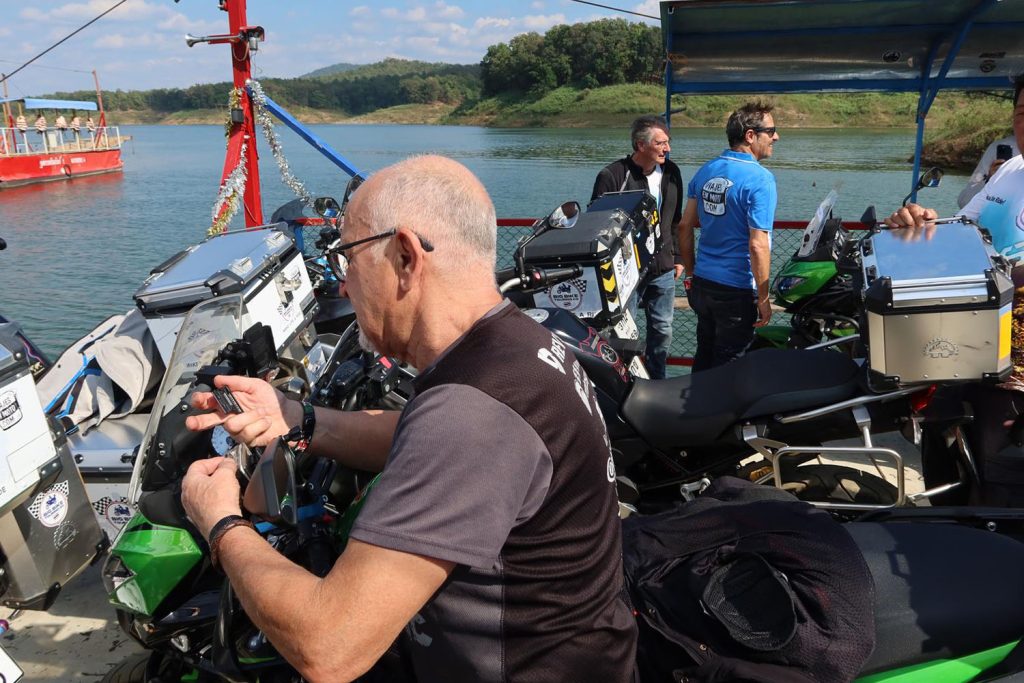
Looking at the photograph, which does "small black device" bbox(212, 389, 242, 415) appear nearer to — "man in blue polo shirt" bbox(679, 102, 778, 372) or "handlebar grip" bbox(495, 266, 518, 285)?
"handlebar grip" bbox(495, 266, 518, 285)

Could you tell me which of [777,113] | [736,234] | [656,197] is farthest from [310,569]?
[777,113]

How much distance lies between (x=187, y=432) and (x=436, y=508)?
1.07 m

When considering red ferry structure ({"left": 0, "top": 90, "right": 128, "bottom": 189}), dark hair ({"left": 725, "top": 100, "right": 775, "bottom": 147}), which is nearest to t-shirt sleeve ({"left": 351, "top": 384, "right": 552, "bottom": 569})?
dark hair ({"left": 725, "top": 100, "right": 775, "bottom": 147})

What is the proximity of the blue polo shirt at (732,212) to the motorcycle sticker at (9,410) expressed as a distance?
134 inches

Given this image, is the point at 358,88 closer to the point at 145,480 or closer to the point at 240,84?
the point at 240,84

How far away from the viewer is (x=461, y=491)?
1.19 meters

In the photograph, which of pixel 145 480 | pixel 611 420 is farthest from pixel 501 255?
pixel 145 480

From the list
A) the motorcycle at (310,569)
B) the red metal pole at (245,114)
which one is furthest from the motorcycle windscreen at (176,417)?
the red metal pole at (245,114)

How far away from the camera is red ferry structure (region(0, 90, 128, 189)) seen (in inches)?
1077

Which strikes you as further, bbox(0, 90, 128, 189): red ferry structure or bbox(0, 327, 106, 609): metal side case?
bbox(0, 90, 128, 189): red ferry structure

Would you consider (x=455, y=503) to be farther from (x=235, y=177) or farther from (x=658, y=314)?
(x=235, y=177)

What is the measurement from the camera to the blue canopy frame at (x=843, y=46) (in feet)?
16.7

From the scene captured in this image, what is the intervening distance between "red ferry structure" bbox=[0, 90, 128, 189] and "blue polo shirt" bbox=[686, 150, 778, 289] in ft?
88.6

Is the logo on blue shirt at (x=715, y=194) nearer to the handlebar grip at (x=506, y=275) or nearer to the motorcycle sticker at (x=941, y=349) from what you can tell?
the handlebar grip at (x=506, y=275)
